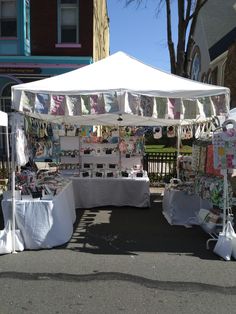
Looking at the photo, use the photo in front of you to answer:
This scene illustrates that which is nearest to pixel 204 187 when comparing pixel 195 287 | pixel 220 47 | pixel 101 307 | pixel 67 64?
pixel 195 287

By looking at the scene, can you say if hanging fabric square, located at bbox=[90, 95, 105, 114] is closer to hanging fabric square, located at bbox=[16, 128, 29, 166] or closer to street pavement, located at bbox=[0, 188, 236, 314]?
hanging fabric square, located at bbox=[16, 128, 29, 166]

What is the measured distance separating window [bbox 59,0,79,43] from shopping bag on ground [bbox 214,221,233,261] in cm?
1410

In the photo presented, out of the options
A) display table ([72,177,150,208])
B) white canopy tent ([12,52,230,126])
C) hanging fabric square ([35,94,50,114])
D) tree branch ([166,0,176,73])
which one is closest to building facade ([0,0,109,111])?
tree branch ([166,0,176,73])

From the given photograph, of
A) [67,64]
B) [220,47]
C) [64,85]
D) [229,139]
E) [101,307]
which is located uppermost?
[220,47]

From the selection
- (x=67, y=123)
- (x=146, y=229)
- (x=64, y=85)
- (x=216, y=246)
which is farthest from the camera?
(x=67, y=123)

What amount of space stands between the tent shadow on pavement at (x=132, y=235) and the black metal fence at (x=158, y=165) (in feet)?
14.8

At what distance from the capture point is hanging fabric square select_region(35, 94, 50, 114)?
6.32m

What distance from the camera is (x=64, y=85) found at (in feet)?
22.2

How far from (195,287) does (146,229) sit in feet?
9.14

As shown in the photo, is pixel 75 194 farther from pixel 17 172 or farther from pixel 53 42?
pixel 53 42

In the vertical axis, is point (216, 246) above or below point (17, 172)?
below

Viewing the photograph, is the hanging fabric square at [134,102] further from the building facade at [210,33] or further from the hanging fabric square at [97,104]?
the building facade at [210,33]

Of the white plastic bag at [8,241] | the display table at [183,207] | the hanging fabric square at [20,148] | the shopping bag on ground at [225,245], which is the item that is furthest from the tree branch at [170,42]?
the white plastic bag at [8,241]

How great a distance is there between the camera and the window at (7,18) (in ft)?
59.6
